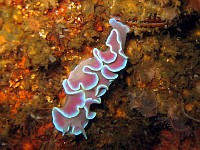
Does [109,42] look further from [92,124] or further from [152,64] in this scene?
[92,124]

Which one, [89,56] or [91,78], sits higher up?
[89,56]

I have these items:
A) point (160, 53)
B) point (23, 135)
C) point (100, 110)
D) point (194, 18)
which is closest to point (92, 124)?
point (100, 110)

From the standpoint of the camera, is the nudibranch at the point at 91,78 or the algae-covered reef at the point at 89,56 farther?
the nudibranch at the point at 91,78

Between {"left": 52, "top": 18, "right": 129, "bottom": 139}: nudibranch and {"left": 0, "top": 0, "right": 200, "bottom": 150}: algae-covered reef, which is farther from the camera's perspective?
{"left": 52, "top": 18, "right": 129, "bottom": 139}: nudibranch
